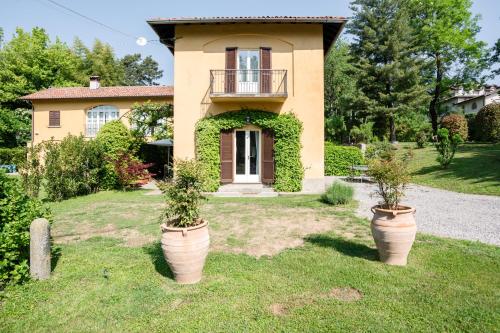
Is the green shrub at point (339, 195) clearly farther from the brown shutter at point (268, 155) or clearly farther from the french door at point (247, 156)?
the french door at point (247, 156)

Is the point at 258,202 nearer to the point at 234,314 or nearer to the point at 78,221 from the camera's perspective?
the point at 78,221

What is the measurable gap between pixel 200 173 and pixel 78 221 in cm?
A: 524

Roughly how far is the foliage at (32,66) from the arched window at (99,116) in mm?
11710

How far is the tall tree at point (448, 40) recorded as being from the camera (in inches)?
1051

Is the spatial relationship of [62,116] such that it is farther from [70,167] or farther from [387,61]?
[387,61]

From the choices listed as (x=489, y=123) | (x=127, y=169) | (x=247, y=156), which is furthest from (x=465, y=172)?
(x=127, y=169)

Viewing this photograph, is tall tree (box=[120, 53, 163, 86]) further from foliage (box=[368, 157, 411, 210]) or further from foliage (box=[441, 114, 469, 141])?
foliage (box=[368, 157, 411, 210])

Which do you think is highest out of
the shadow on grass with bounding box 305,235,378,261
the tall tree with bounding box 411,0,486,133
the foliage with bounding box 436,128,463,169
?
the tall tree with bounding box 411,0,486,133

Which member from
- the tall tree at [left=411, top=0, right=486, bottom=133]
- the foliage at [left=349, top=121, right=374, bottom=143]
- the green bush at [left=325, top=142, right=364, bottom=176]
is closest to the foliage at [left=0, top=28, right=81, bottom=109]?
the green bush at [left=325, top=142, right=364, bottom=176]

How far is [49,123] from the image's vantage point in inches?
832

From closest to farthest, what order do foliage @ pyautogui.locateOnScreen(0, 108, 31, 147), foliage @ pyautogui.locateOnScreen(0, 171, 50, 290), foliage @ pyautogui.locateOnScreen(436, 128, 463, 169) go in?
foliage @ pyautogui.locateOnScreen(0, 171, 50, 290), foliage @ pyautogui.locateOnScreen(436, 128, 463, 169), foliage @ pyautogui.locateOnScreen(0, 108, 31, 147)

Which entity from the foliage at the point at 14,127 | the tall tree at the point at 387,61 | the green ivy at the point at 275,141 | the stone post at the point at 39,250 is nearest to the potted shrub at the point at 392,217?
the stone post at the point at 39,250

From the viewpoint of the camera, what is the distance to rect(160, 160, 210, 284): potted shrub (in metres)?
3.97

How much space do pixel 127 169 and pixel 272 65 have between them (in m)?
7.59
